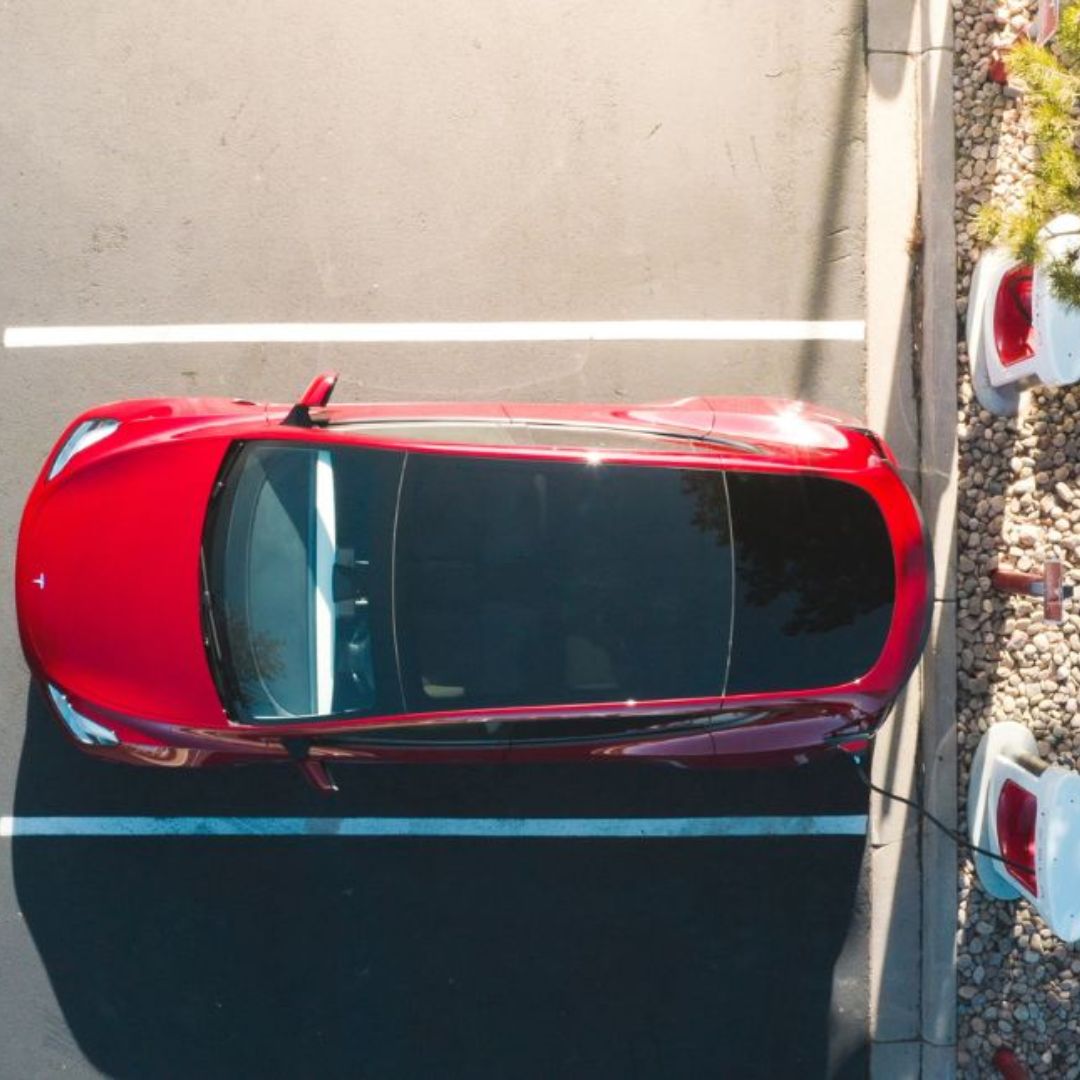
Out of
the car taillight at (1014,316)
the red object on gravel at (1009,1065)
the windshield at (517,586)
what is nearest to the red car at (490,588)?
the windshield at (517,586)

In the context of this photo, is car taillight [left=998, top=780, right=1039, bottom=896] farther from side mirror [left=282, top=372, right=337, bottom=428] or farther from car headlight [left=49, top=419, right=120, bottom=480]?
car headlight [left=49, top=419, right=120, bottom=480]

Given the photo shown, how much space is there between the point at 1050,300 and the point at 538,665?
9.73 feet

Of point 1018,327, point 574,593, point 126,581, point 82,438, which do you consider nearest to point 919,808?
point 574,593

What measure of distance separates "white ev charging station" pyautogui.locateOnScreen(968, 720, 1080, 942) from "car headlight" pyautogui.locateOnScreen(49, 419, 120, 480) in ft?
16.2

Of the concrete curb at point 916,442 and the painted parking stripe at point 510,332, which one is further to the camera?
the painted parking stripe at point 510,332

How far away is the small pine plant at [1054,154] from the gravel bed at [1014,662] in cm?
106

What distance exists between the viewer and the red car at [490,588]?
4867 mm

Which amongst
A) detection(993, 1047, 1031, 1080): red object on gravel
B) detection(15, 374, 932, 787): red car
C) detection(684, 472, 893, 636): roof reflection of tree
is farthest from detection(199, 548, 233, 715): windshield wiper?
detection(993, 1047, 1031, 1080): red object on gravel

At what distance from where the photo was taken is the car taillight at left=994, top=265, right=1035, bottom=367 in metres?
5.58

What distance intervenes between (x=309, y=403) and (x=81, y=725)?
2.01 metres

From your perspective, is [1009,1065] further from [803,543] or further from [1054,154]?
[1054,154]

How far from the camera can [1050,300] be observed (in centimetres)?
508

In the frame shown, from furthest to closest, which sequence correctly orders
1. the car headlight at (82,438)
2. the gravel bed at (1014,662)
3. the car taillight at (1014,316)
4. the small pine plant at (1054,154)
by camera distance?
the gravel bed at (1014,662) → the car taillight at (1014,316) → the car headlight at (82,438) → the small pine plant at (1054,154)

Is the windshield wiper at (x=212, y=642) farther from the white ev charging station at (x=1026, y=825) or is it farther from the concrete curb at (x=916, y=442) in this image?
the white ev charging station at (x=1026, y=825)
